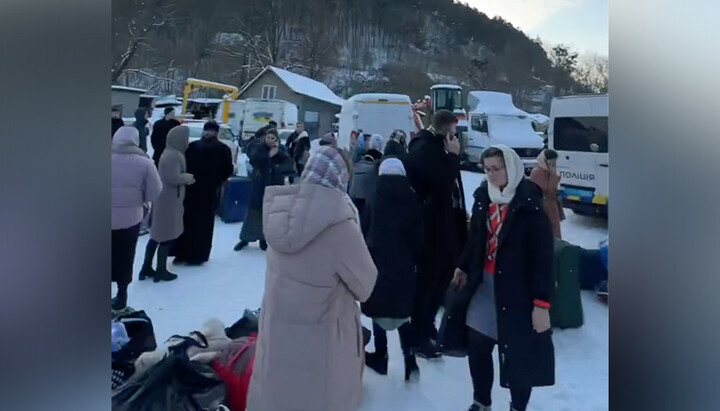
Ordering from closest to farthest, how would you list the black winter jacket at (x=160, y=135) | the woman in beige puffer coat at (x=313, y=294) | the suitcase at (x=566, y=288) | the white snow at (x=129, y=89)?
the woman in beige puffer coat at (x=313, y=294) < the white snow at (x=129, y=89) < the black winter jacket at (x=160, y=135) < the suitcase at (x=566, y=288)

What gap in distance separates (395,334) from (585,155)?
850mm

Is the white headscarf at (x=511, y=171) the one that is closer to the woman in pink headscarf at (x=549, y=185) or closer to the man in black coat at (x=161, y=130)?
the woman in pink headscarf at (x=549, y=185)

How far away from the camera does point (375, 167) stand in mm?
2092

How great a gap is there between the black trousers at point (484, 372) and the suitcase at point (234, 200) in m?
0.86

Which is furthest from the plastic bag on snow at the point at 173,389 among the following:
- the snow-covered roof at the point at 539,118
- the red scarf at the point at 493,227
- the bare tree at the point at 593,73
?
the bare tree at the point at 593,73

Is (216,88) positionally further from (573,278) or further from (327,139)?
(573,278)

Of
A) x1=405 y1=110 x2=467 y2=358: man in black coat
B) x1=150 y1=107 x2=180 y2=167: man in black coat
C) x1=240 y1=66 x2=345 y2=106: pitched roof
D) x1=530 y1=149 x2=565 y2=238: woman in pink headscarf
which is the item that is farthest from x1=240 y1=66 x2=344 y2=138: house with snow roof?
x1=530 y1=149 x2=565 y2=238: woman in pink headscarf

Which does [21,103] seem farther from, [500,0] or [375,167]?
[500,0]

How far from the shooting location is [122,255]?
193 centimetres

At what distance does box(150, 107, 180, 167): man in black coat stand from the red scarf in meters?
1.05

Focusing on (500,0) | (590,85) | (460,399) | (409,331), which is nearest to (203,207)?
(409,331)

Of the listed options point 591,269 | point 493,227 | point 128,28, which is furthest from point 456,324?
point 128,28

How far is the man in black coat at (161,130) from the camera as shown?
1.98 metres

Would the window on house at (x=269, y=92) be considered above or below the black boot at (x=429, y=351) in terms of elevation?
above
